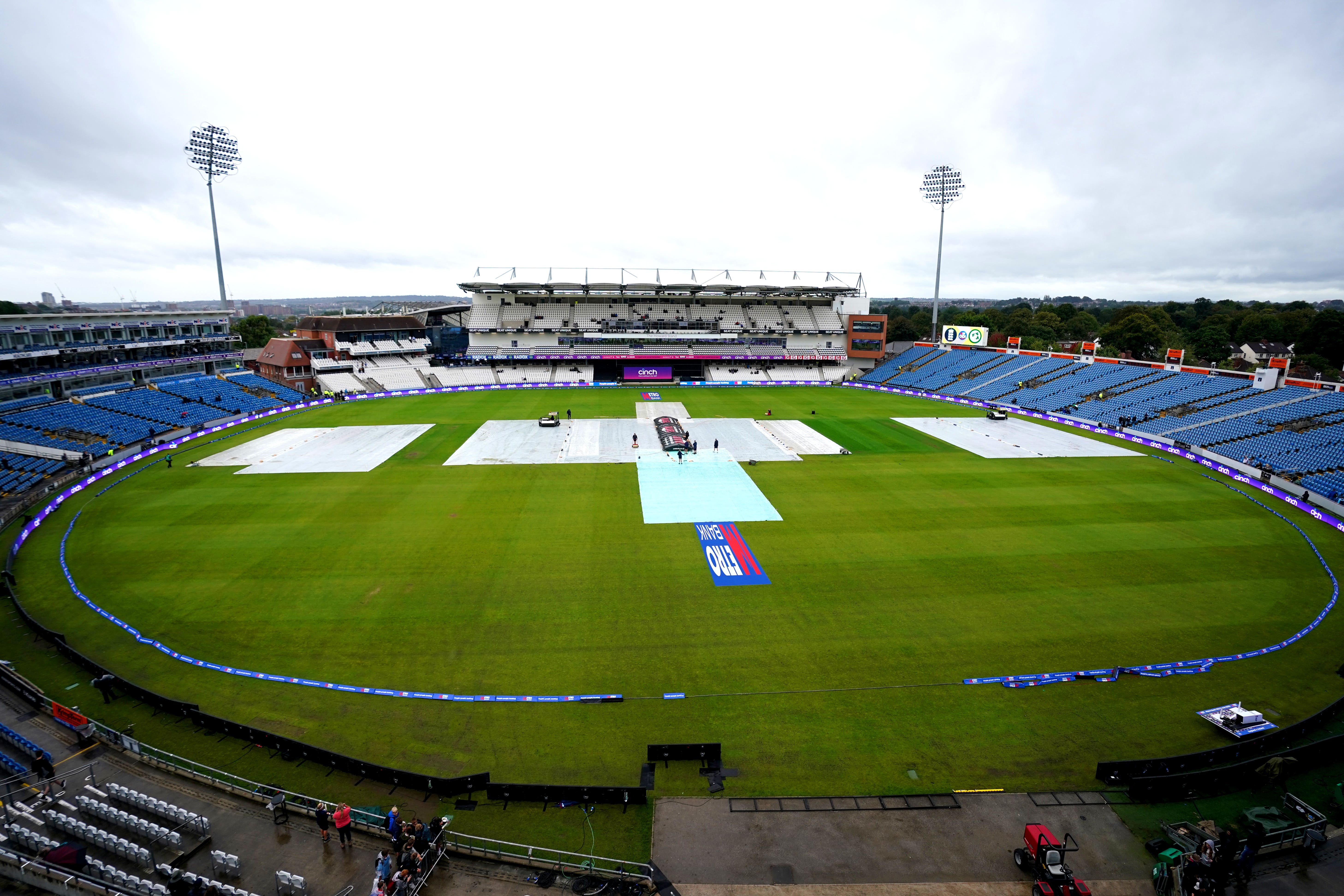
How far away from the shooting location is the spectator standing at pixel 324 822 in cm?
1109

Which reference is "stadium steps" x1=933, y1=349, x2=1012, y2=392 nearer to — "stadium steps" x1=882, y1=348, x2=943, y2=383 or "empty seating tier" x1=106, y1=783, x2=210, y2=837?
"stadium steps" x1=882, y1=348, x2=943, y2=383

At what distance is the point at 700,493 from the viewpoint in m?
32.2

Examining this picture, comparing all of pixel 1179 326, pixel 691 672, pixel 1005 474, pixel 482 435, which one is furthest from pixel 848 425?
pixel 1179 326

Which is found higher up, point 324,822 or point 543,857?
point 324,822

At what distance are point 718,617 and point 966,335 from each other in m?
72.7

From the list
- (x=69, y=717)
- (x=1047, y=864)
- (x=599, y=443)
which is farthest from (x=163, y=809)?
(x=599, y=443)

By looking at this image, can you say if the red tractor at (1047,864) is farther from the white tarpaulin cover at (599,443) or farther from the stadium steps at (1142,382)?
the stadium steps at (1142,382)

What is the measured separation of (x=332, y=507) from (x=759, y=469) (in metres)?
23.3

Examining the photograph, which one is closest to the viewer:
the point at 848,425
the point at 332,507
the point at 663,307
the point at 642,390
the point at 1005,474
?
the point at 332,507

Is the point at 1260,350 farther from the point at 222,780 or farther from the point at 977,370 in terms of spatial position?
the point at 222,780

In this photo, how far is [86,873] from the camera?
10.1 meters

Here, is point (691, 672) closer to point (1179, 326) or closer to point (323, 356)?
point (323, 356)

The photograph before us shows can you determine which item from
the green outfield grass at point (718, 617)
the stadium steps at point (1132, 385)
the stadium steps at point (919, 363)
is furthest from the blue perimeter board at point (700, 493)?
the stadium steps at point (919, 363)

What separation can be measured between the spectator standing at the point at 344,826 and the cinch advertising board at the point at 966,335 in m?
82.1
